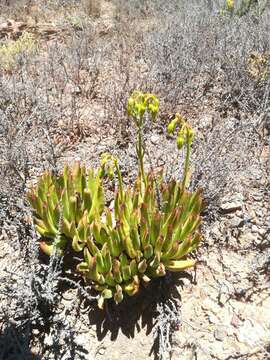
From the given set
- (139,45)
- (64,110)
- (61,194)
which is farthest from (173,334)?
(139,45)

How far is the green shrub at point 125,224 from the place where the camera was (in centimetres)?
241

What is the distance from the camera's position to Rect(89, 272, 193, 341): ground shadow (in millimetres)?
2639

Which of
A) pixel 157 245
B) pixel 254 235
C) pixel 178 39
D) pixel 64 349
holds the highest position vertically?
pixel 178 39

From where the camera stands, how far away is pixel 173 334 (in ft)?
8.57

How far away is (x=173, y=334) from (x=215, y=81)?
11.5 ft

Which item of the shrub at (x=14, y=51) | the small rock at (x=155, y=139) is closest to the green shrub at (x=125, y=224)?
the small rock at (x=155, y=139)

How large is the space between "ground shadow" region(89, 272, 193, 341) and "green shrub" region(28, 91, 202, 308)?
6.7 inches

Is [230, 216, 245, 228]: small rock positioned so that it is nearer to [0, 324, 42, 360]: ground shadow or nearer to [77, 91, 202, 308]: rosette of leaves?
→ [77, 91, 202, 308]: rosette of leaves

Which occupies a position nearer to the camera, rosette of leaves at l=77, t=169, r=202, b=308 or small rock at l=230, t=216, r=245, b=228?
rosette of leaves at l=77, t=169, r=202, b=308

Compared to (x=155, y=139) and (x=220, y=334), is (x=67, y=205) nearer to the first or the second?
(x=220, y=334)

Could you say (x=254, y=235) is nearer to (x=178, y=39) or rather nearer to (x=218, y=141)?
(x=218, y=141)

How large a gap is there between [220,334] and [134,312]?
657 millimetres

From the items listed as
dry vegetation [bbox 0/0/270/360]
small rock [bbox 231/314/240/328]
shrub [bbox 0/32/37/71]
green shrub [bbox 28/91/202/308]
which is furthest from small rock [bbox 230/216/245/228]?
shrub [bbox 0/32/37/71]

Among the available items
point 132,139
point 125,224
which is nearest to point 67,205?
point 125,224
